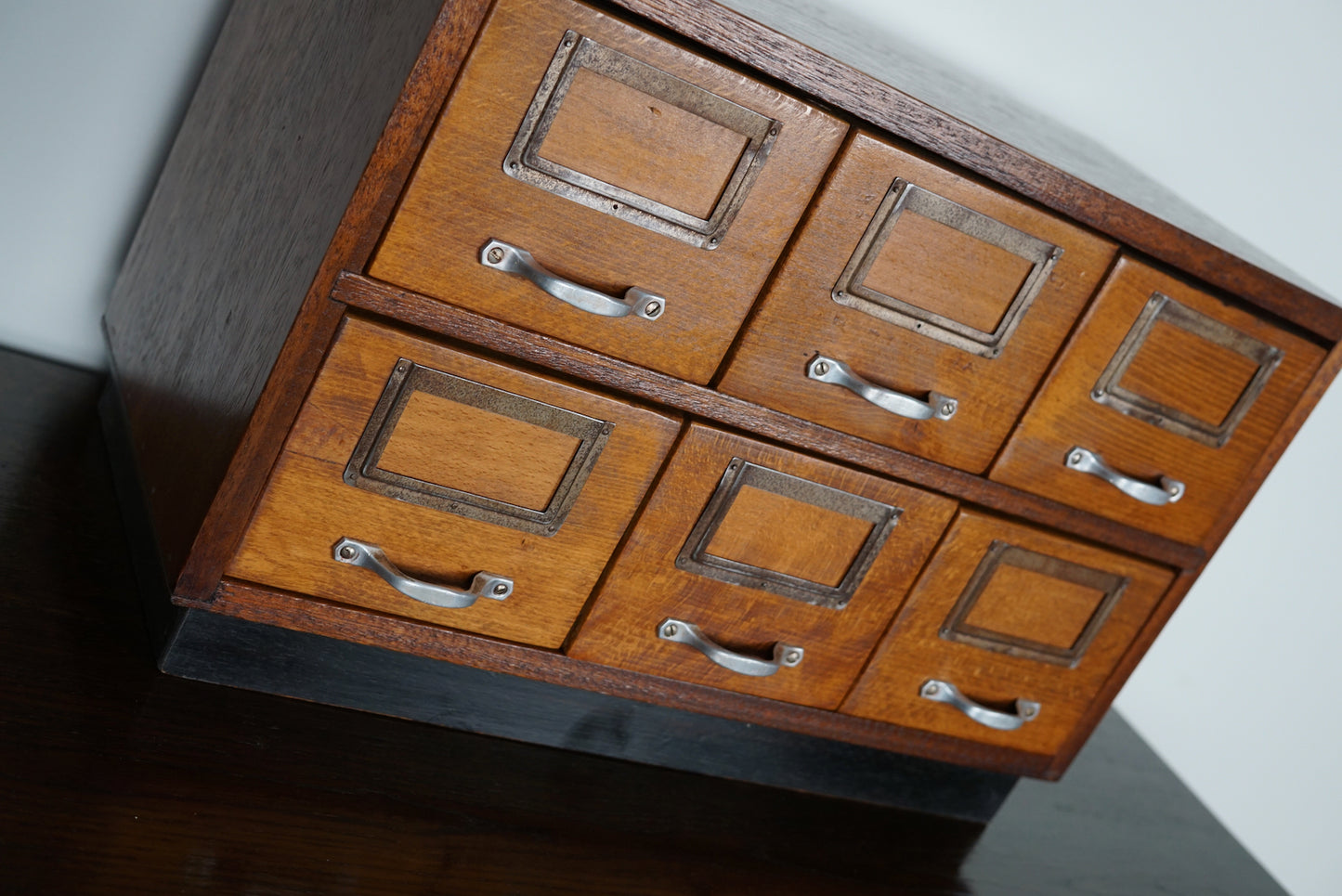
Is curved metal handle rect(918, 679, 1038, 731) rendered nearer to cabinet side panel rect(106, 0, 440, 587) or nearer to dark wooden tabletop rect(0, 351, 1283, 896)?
dark wooden tabletop rect(0, 351, 1283, 896)

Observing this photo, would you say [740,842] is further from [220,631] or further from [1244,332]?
[1244,332]

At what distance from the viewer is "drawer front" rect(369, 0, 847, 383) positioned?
2.48ft

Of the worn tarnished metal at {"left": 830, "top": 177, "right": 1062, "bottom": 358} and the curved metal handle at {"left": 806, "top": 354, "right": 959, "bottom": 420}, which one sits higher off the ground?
the worn tarnished metal at {"left": 830, "top": 177, "right": 1062, "bottom": 358}

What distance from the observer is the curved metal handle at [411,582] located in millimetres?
864

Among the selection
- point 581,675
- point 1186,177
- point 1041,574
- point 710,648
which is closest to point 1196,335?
point 1041,574

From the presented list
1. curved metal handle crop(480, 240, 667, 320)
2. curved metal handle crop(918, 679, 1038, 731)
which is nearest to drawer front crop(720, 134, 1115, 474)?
curved metal handle crop(480, 240, 667, 320)

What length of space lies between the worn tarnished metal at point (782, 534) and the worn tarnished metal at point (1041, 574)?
4.8 inches

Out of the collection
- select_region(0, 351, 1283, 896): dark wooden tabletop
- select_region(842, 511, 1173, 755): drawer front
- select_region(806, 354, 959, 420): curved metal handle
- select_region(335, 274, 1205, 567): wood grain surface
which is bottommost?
select_region(0, 351, 1283, 896): dark wooden tabletop

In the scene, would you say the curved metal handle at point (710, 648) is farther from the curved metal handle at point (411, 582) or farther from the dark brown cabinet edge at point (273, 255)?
the dark brown cabinet edge at point (273, 255)

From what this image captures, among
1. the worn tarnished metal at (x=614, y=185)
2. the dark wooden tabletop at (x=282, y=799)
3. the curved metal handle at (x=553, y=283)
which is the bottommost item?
the dark wooden tabletop at (x=282, y=799)

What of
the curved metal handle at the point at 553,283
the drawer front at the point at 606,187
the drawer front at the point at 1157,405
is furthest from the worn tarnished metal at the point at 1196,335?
the curved metal handle at the point at 553,283

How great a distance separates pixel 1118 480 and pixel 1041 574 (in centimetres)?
12

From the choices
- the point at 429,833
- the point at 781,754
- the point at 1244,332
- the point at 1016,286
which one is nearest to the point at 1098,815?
the point at 781,754

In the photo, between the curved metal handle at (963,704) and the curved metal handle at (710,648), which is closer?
the curved metal handle at (710,648)
